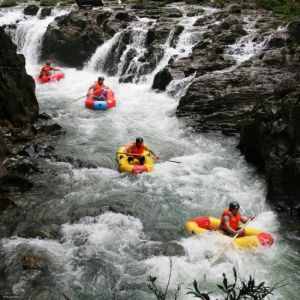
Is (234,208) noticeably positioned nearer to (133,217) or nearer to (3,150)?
(133,217)

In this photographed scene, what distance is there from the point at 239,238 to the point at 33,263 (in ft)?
12.5

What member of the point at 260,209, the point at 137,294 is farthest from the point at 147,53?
the point at 137,294

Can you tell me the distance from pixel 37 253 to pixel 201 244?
3.06 metres

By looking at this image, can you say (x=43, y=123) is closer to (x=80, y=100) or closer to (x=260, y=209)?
(x=80, y=100)

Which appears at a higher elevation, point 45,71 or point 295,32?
point 295,32

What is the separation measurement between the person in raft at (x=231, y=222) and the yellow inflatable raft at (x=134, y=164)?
3.20 metres

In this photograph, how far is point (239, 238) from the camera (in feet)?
27.0

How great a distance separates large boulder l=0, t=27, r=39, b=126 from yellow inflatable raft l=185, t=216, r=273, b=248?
688 cm

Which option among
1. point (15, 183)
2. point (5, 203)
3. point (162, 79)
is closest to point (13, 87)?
point (15, 183)

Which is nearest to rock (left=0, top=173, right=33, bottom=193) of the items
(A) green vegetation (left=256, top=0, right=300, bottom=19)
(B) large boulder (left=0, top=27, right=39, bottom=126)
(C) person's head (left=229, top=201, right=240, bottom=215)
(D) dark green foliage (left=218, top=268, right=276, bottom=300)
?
(B) large boulder (left=0, top=27, right=39, bottom=126)

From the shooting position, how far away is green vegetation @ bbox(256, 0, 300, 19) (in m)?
23.0

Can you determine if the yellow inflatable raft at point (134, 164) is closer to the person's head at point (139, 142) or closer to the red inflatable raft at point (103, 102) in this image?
the person's head at point (139, 142)

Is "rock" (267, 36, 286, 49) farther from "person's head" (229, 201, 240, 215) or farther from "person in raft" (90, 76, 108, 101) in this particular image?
"person's head" (229, 201, 240, 215)

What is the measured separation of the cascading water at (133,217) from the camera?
7.38m
